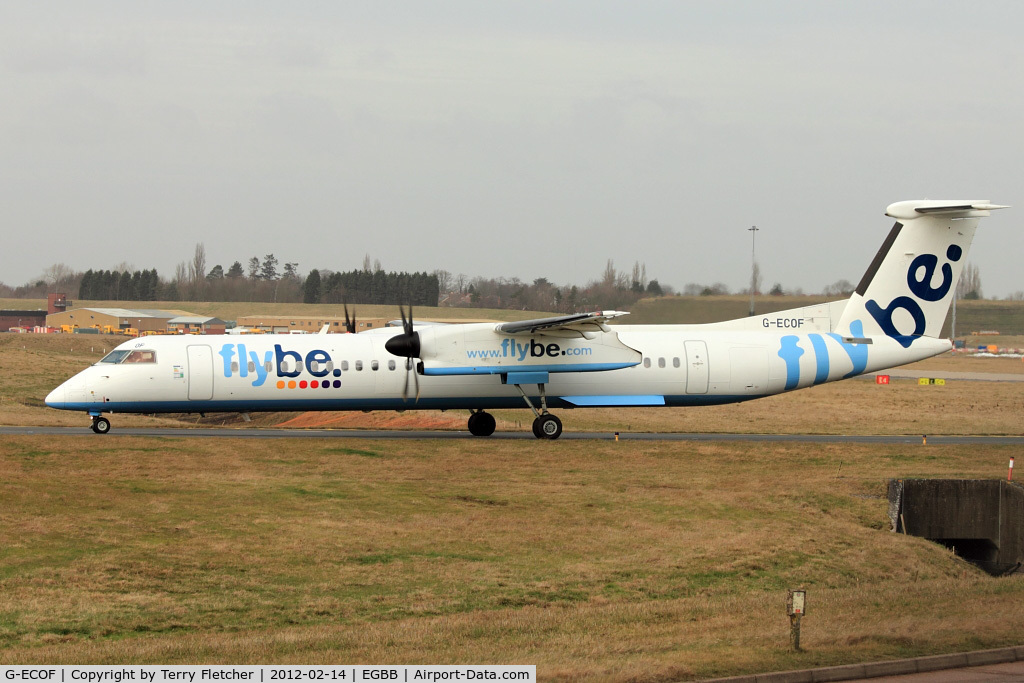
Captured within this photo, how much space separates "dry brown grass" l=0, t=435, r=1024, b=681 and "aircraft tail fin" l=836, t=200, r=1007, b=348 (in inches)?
197

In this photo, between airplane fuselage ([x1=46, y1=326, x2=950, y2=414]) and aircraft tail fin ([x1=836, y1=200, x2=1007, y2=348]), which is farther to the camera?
aircraft tail fin ([x1=836, y1=200, x2=1007, y2=348])

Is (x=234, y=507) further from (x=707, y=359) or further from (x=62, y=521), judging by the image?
(x=707, y=359)

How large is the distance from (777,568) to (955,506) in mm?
7277

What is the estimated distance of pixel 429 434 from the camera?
110ft

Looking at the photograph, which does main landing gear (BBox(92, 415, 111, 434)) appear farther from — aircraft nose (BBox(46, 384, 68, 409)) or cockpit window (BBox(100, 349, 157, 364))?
cockpit window (BBox(100, 349, 157, 364))

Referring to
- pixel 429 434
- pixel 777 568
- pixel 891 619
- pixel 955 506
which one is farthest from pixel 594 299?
pixel 891 619

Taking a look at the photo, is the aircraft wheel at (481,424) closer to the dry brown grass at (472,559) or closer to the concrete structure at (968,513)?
the dry brown grass at (472,559)

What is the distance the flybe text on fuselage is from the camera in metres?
29.8

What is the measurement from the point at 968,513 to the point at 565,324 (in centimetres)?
1189

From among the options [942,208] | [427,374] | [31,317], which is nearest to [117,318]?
[31,317]

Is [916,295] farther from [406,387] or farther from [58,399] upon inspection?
[58,399]

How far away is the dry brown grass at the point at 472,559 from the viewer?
13.8m


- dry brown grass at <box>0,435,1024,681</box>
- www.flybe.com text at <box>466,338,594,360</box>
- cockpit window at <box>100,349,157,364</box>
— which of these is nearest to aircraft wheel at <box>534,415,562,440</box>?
dry brown grass at <box>0,435,1024,681</box>

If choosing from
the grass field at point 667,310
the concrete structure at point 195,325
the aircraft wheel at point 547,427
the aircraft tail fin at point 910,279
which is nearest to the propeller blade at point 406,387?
the aircraft wheel at point 547,427
